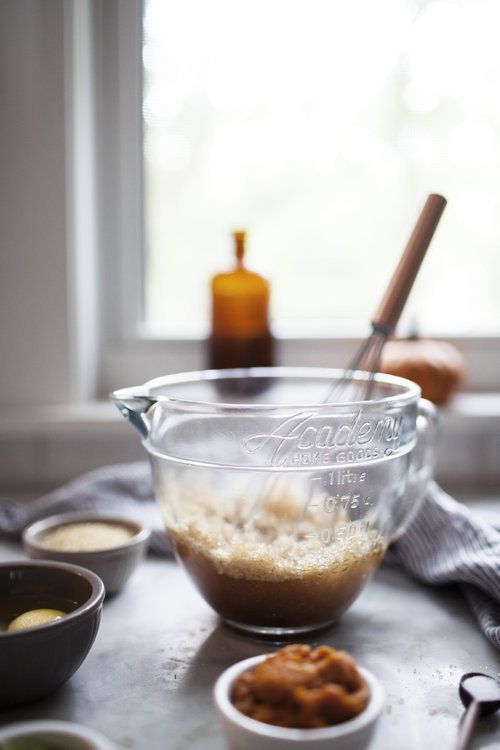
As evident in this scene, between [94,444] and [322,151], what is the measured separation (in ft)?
2.12

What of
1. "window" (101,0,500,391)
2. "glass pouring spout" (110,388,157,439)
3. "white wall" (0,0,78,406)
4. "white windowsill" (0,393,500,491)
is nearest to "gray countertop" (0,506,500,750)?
"glass pouring spout" (110,388,157,439)

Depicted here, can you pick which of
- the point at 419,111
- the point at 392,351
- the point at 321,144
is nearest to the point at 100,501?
the point at 392,351

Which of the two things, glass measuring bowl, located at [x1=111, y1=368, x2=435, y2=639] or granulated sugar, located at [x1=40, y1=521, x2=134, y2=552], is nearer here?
glass measuring bowl, located at [x1=111, y1=368, x2=435, y2=639]

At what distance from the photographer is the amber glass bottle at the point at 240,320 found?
1.21 metres

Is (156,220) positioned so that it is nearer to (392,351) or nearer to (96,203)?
(96,203)

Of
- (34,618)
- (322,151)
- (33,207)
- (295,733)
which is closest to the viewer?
(295,733)

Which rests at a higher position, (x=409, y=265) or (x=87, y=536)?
(x=409, y=265)

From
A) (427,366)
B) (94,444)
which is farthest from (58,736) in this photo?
(427,366)

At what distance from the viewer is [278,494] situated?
2.31 feet

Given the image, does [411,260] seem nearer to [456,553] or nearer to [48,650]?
[456,553]

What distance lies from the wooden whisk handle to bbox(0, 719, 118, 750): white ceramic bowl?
0.45 metres

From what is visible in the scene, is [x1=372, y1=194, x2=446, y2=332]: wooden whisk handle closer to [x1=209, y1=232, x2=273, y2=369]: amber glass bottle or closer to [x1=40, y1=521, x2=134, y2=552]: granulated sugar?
[x1=40, y1=521, x2=134, y2=552]: granulated sugar

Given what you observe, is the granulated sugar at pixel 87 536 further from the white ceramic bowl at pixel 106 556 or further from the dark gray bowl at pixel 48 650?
the dark gray bowl at pixel 48 650

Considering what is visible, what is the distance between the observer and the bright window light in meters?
1.29
